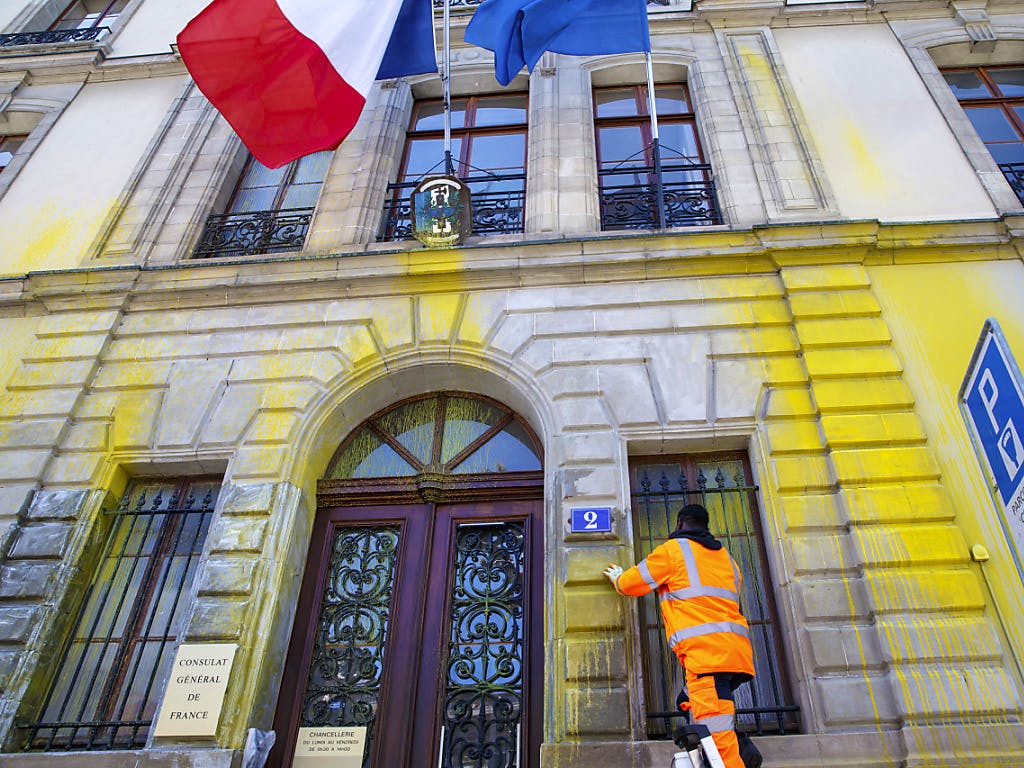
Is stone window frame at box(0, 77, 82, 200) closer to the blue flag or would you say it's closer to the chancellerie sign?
the blue flag

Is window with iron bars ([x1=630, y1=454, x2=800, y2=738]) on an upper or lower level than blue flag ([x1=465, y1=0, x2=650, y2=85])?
lower

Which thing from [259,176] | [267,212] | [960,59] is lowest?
[267,212]

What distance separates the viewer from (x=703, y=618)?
447cm

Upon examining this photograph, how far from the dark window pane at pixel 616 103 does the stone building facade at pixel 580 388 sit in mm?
574

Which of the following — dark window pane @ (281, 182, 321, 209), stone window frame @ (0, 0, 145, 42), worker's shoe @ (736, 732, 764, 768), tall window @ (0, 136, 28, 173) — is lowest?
worker's shoe @ (736, 732, 764, 768)

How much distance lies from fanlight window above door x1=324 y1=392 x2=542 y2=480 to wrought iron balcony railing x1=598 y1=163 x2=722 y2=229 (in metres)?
2.63

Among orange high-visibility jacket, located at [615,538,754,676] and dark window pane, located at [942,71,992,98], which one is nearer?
orange high-visibility jacket, located at [615,538,754,676]

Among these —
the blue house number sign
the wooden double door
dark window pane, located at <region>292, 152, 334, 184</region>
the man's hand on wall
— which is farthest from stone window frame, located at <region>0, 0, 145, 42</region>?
the man's hand on wall

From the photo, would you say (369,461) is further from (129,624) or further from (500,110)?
(500,110)

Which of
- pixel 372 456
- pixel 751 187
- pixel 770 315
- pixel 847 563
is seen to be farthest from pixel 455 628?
pixel 751 187

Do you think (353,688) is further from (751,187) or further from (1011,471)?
(751,187)

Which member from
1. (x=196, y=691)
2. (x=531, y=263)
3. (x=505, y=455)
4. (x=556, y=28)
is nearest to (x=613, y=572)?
(x=505, y=455)

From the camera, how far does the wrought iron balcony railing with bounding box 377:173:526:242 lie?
829 cm

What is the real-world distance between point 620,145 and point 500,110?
1872mm
